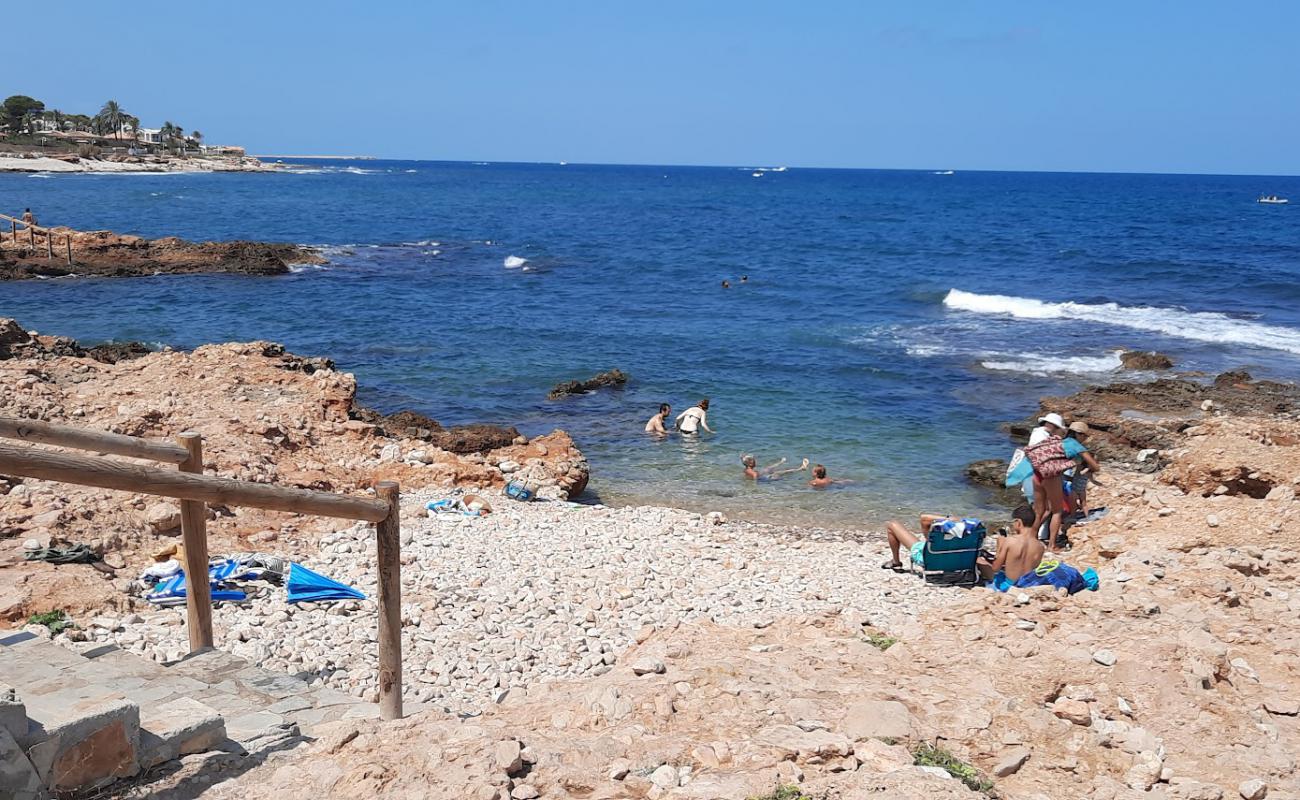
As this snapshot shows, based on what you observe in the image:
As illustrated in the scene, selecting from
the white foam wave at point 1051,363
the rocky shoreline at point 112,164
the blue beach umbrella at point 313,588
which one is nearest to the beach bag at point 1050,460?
the blue beach umbrella at point 313,588

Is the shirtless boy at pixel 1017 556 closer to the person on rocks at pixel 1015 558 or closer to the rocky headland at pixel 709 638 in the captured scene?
the person on rocks at pixel 1015 558

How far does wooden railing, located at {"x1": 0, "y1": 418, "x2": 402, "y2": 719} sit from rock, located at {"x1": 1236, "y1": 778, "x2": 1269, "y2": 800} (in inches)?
194

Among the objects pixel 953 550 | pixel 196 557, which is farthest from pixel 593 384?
pixel 196 557

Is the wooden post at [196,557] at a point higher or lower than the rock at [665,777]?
higher

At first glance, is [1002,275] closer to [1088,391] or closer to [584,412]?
[1088,391]

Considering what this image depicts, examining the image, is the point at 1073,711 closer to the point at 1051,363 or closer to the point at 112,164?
the point at 1051,363

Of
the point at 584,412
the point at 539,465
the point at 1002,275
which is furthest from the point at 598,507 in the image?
the point at 1002,275

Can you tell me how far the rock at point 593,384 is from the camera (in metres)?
21.8

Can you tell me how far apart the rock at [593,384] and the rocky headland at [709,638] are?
22.3 ft

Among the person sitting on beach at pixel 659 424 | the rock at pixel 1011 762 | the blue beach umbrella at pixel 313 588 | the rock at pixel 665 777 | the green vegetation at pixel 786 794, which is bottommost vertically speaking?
the person sitting on beach at pixel 659 424

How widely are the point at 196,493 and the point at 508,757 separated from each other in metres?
2.08

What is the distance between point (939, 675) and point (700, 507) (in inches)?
324

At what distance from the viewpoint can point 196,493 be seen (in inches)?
197

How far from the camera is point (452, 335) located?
27547 millimetres
